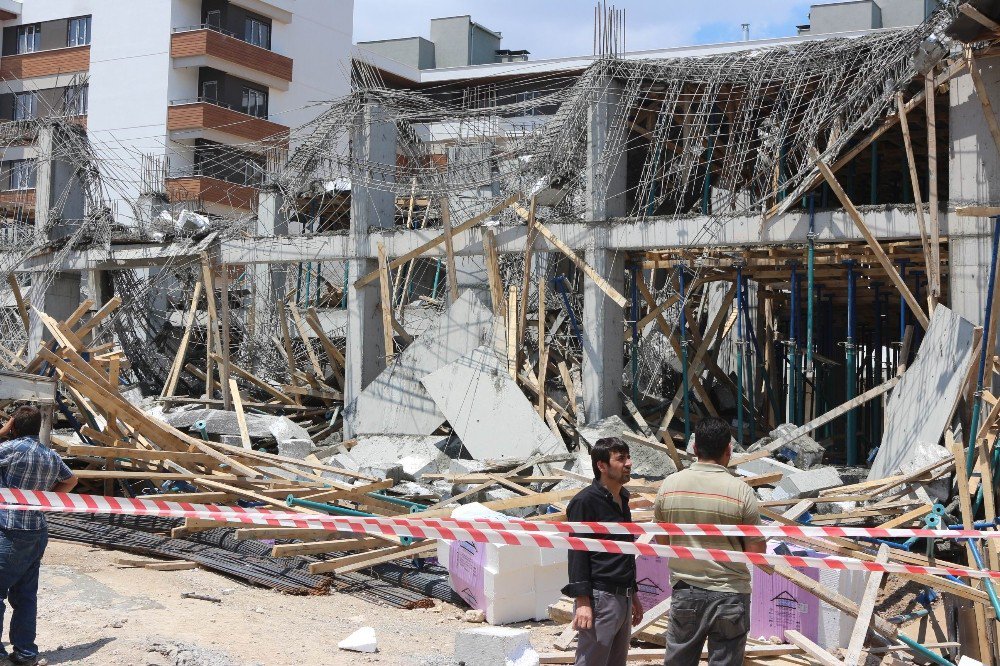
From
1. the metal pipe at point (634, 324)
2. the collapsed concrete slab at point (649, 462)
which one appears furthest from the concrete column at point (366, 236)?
the collapsed concrete slab at point (649, 462)

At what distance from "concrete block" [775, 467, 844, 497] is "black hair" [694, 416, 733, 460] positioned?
24.3 ft

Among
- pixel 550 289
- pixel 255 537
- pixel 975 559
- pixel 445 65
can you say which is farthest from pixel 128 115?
pixel 975 559

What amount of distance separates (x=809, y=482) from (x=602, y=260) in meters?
5.02

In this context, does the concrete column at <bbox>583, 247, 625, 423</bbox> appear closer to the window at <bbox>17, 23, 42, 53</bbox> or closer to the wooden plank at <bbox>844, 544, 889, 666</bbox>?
the wooden plank at <bbox>844, 544, 889, 666</bbox>

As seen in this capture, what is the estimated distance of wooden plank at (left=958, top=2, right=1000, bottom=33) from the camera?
39.3 ft

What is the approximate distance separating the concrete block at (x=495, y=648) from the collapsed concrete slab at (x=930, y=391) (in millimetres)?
7350

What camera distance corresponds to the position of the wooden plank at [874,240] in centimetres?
1366

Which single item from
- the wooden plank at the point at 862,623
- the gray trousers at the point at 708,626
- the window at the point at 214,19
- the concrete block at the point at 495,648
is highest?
the window at the point at 214,19

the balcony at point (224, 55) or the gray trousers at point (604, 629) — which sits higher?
the balcony at point (224, 55)

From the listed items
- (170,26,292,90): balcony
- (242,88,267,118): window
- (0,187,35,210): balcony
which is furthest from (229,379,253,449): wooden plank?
(242,88,267,118): window

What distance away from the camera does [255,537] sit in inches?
404

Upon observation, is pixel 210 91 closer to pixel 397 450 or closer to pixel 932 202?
pixel 397 450

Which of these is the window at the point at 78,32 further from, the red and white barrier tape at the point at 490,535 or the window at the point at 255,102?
the red and white barrier tape at the point at 490,535

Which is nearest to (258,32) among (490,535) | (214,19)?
(214,19)
